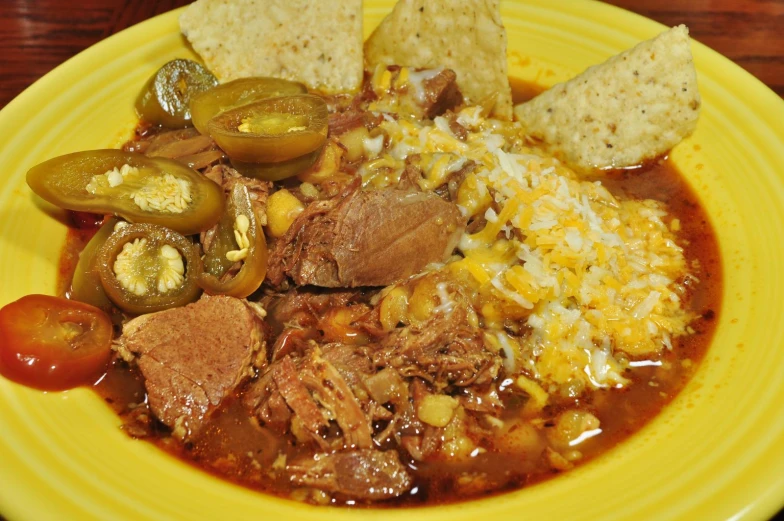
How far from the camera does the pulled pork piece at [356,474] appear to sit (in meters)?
2.62

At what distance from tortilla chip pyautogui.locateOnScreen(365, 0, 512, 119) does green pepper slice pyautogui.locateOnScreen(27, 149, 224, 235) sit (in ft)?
5.81

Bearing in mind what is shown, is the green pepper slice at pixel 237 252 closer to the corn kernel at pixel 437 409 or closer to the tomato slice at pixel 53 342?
the tomato slice at pixel 53 342

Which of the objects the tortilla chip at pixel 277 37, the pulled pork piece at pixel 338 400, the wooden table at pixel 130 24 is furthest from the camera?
the wooden table at pixel 130 24

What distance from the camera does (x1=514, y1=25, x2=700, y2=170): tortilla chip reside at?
3752 mm

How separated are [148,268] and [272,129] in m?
0.90

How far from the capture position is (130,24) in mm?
5035

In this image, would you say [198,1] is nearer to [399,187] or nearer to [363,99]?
[363,99]

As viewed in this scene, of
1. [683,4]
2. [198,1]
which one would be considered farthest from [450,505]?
[683,4]

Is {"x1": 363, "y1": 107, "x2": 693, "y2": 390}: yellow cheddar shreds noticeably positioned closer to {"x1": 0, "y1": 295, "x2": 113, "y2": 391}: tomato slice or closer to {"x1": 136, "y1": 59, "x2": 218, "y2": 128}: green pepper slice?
{"x1": 136, "y1": 59, "x2": 218, "y2": 128}: green pepper slice

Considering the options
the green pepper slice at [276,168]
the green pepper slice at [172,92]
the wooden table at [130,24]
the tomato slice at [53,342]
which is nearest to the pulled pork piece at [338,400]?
the tomato slice at [53,342]

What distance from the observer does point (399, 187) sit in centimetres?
349

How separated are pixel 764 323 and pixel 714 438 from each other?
2.48ft

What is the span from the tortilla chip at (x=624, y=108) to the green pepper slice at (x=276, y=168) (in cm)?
157

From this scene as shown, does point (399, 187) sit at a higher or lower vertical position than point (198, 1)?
lower
